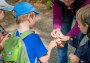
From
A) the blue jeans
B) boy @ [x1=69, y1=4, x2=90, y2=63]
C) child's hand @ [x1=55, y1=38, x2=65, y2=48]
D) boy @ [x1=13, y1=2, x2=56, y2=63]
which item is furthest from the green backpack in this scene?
the blue jeans

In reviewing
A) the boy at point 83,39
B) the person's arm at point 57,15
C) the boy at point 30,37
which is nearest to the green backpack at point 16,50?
the boy at point 30,37

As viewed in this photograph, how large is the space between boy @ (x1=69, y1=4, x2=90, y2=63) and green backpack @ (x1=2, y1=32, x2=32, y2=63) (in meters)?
0.53

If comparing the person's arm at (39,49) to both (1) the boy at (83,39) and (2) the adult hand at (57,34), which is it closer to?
(1) the boy at (83,39)

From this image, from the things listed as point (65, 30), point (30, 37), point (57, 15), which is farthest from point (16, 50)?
point (65, 30)

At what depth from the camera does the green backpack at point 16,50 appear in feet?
10.4

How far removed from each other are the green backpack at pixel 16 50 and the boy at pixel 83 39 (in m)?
0.53

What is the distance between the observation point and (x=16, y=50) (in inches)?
125

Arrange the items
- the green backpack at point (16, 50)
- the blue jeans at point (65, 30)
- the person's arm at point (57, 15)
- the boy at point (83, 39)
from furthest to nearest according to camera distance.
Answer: the blue jeans at point (65, 30) → the person's arm at point (57, 15) → the green backpack at point (16, 50) → the boy at point (83, 39)

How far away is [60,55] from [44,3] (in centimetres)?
347

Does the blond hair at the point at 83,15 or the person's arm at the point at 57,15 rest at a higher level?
the blond hair at the point at 83,15

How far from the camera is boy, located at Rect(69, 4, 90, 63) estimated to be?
2961 mm

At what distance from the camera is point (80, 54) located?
10.5ft

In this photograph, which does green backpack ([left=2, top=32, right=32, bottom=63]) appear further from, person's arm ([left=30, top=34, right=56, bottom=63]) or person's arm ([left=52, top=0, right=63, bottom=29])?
person's arm ([left=52, top=0, right=63, bottom=29])

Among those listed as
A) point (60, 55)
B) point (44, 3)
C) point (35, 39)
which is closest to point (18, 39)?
point (35, 39)
